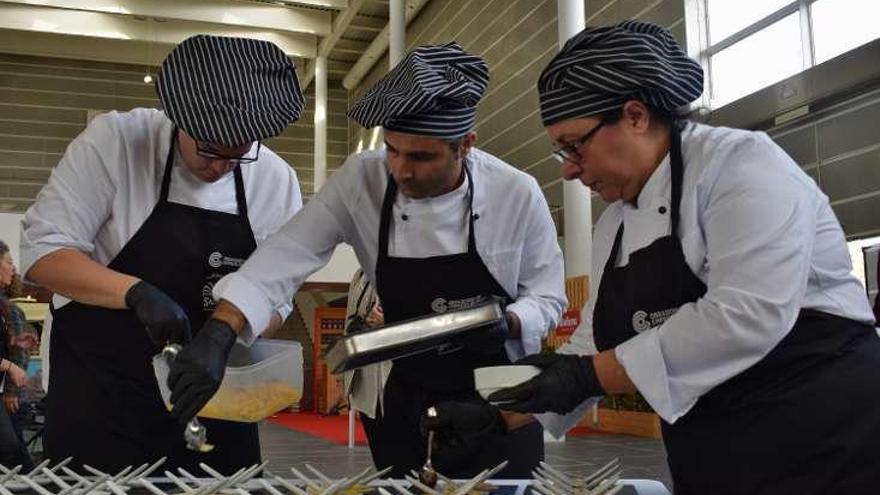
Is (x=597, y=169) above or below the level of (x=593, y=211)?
below

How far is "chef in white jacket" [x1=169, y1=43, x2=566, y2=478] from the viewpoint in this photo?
1412mm

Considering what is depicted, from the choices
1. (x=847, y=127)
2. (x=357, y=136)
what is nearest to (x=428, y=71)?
(x=847, y=127)

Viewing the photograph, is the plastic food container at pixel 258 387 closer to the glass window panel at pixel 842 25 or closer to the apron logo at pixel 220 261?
the apron logo at pixel 220 261

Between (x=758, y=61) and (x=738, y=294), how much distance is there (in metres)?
5.07

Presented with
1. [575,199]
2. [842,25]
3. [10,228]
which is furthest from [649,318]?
[10,228]

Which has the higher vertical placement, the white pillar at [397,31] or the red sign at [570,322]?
the white pillar at [397,31]

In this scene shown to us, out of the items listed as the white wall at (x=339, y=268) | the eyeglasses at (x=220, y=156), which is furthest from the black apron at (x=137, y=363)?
the white wall at (x=339, y=268)

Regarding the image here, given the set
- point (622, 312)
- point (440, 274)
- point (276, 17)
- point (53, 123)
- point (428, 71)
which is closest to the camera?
point (622, 312)

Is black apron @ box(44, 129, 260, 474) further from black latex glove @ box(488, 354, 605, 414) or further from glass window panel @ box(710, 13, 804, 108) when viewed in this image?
glass window panel @ box(710, 13, 804, 108)

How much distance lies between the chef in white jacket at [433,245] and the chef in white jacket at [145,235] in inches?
5.5

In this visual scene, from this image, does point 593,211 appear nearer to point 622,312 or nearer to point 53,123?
point 622,312

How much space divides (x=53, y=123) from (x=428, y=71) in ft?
39.7

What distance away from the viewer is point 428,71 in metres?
1.40

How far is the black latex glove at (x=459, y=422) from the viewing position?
1223 millimetres
